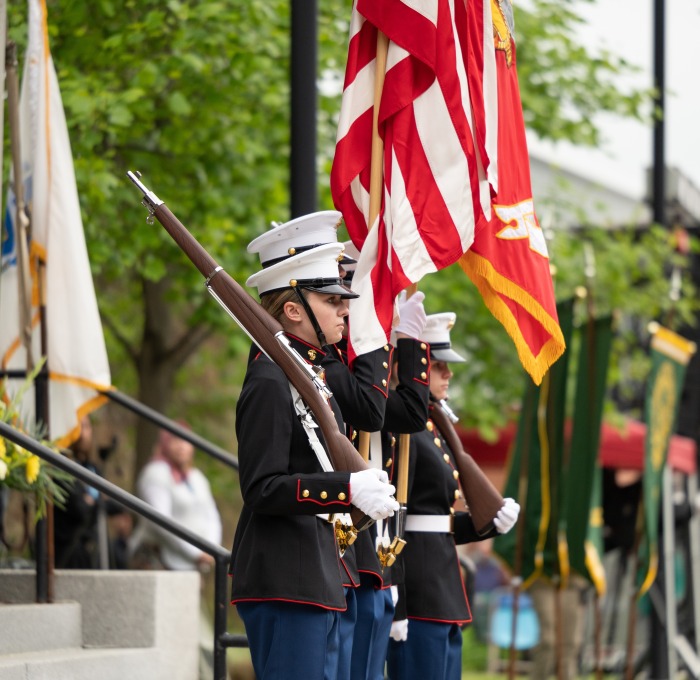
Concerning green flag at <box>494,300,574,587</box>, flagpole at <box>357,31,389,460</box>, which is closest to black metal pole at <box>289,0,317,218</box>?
flagpole at <box>357,31,389,460</box>

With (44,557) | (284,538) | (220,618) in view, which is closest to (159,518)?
(220,618)

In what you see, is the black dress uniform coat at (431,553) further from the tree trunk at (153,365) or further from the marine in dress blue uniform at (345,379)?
the tree trunk at (153,365)

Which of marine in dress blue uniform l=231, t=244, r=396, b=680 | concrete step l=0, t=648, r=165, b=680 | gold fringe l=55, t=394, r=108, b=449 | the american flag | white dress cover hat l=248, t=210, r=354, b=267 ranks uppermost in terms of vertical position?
the american flag

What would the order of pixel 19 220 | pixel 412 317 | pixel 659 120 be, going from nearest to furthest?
pixel 412 317
pixel 19 220
pixel 659 120

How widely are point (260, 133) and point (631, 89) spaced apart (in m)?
3.66

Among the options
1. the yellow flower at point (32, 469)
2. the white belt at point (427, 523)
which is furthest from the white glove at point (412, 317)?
the yellow flower at point (32, 469)

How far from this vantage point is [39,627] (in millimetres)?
6012

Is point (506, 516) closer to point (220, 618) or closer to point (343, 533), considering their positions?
point (220, 618)

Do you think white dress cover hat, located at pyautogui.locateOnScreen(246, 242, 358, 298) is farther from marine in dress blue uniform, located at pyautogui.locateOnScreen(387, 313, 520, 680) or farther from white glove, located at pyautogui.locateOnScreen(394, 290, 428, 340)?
marine in dress blue uniform, located at pyautogui.locateOnScreen(387, 313, 520, 680)

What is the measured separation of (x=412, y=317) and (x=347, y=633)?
1236mm

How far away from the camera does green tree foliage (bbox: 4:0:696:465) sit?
347 inches

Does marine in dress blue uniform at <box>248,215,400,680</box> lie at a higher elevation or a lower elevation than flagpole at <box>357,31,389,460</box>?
lower

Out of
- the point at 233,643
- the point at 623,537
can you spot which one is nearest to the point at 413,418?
the point at 233,643

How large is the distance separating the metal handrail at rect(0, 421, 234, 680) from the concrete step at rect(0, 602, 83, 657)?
26.0 inches
